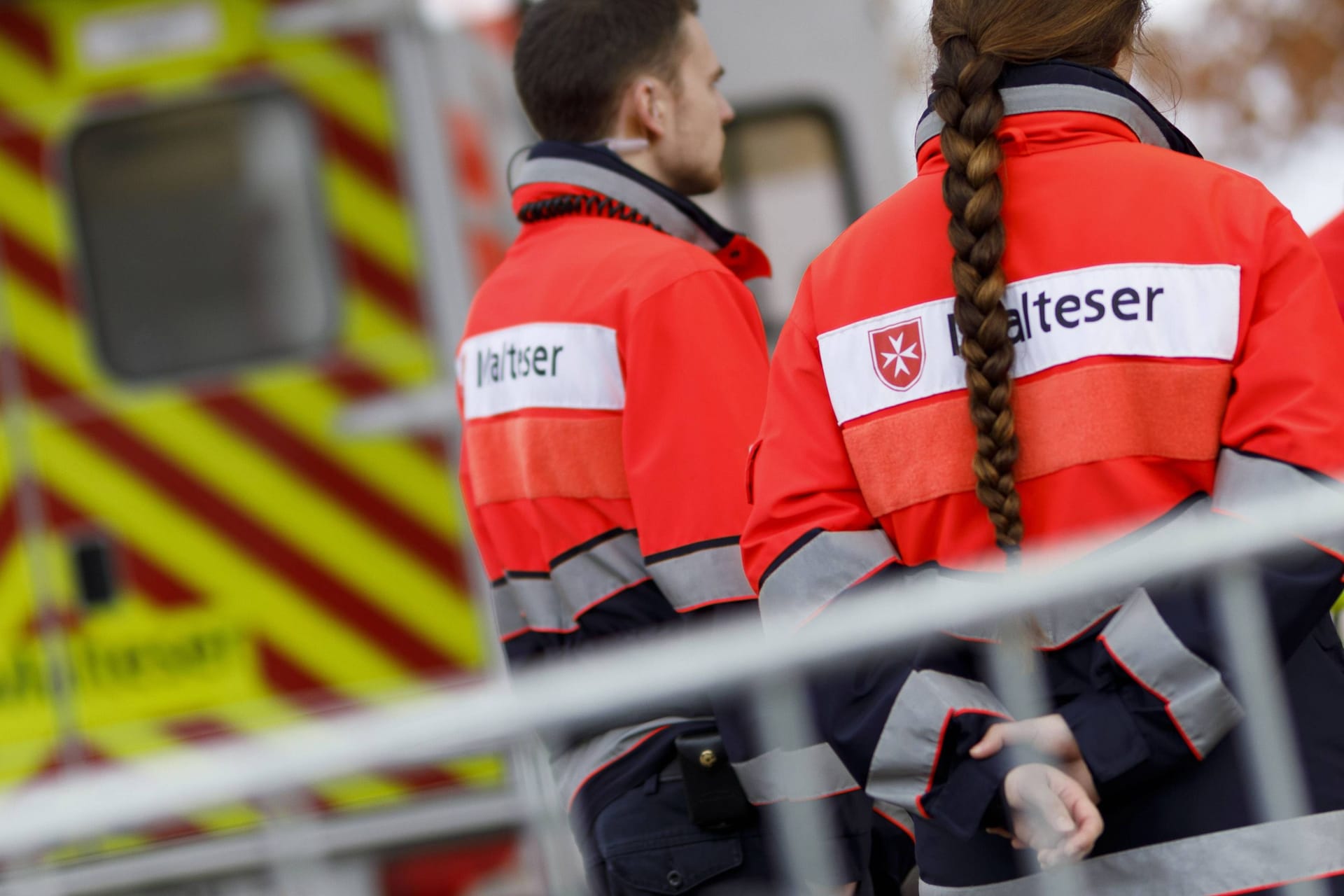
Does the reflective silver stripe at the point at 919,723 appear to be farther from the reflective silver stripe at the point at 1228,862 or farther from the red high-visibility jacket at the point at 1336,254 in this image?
the red high-visibility jacket at the point at 1336,254

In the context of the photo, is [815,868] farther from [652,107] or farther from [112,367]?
[112,367]

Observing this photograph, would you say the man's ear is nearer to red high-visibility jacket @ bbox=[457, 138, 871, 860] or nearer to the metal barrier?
red high-visibility jacket @ bbox=[457, 138, 871, 860]

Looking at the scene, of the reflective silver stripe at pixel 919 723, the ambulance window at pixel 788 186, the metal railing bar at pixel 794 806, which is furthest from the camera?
the ambulance window at pixel 788 186

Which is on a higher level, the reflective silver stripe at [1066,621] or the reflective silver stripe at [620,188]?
the reflective silver stripe at [620,188]

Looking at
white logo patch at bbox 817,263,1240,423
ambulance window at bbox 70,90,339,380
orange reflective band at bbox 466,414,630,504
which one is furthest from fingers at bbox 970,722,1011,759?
ambulance window at bbox 70,90,339,380

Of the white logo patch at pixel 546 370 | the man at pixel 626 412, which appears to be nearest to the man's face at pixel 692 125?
the man at pixel 626 412

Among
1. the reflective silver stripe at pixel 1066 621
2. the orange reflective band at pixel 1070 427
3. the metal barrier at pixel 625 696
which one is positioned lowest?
the reflective silver stripe at pixel 1066 621

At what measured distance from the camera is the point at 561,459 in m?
2.14

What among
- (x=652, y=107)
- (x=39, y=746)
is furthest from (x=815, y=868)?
(x=39, y=746)

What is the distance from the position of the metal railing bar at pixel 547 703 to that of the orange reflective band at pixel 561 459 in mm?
839

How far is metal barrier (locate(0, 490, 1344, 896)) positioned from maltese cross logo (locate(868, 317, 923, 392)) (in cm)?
32

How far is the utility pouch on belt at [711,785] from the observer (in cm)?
198

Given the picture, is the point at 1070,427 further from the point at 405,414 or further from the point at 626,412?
the point at 405,414

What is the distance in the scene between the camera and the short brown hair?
92.8 inches
